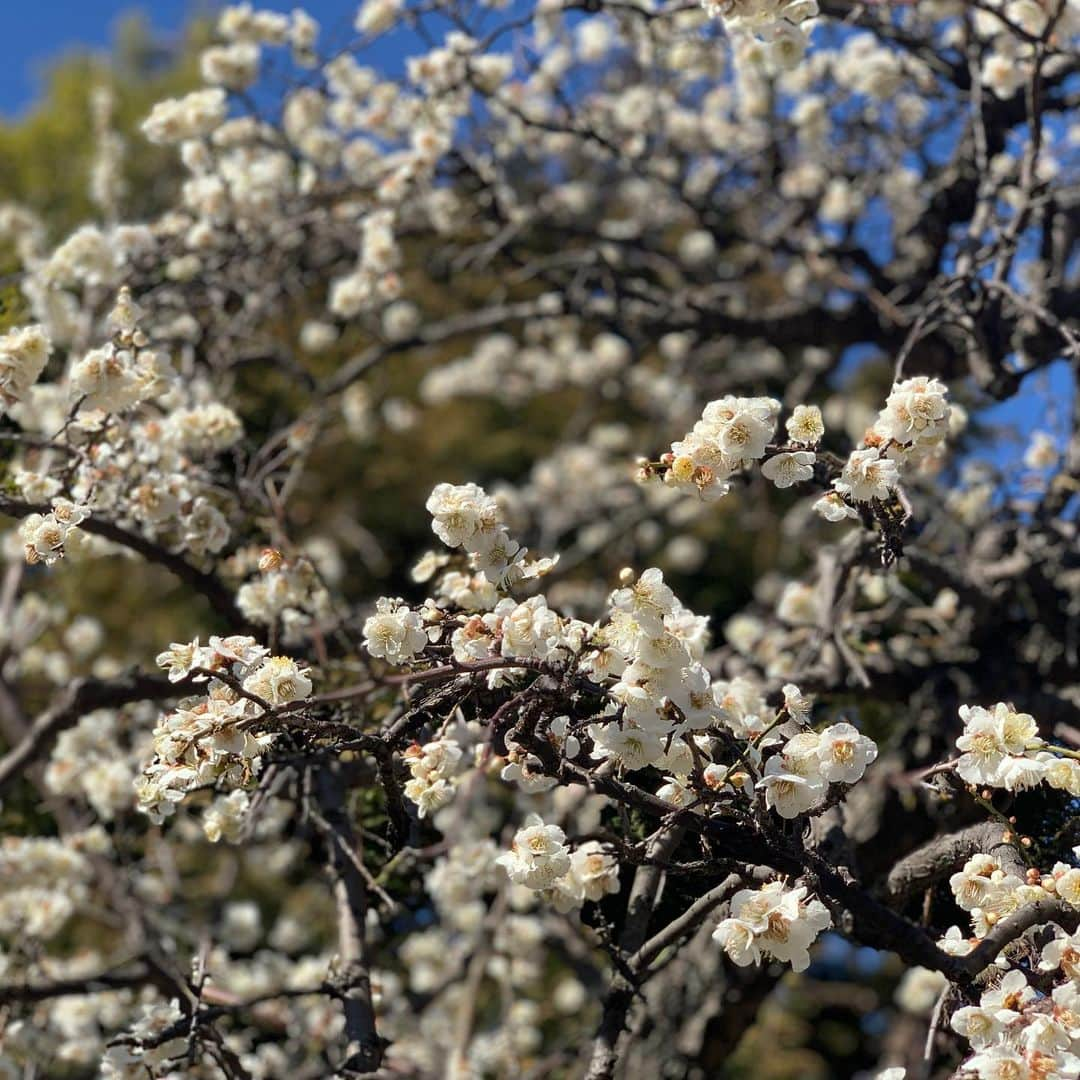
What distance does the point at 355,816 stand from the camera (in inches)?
121

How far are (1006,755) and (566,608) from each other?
0.91 meters

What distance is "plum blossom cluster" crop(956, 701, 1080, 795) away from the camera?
1695 millimetres

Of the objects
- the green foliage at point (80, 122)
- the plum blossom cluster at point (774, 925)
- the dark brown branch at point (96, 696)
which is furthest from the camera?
the green foliage at point (80, 122)

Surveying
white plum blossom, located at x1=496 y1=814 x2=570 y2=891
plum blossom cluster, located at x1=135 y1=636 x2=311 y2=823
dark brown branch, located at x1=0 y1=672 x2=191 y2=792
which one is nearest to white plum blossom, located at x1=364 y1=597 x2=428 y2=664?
plum blossom cluster, located at x1=135 y1=636 x2=311 y2=823

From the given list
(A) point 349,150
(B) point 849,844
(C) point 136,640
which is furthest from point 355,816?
A: (C) point 136,640

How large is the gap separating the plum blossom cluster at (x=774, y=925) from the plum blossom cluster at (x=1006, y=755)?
288 mm

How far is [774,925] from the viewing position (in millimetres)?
1688

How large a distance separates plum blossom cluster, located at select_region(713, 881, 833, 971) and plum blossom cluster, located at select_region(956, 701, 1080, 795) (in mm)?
288

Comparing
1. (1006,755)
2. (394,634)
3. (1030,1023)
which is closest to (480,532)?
(394,634)

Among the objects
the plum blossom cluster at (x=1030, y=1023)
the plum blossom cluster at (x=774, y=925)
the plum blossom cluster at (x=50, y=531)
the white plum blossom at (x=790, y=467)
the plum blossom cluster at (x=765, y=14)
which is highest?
the plum blossom cluster at (x=765, y=14)

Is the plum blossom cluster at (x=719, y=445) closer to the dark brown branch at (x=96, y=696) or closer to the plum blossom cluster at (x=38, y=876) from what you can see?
the dark brown branch at (x=96, y=696)

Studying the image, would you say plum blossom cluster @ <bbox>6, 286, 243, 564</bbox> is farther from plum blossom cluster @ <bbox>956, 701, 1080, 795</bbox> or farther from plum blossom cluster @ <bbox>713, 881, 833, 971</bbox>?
plum blossom cluster @ <bbox>956, 701, 1080, 795</bbox>

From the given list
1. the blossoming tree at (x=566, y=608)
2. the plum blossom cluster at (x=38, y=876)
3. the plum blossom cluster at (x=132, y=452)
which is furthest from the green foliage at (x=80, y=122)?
the plum blossom cluster at (x=132, y=452)

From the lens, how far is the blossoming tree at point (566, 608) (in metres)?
1.77
